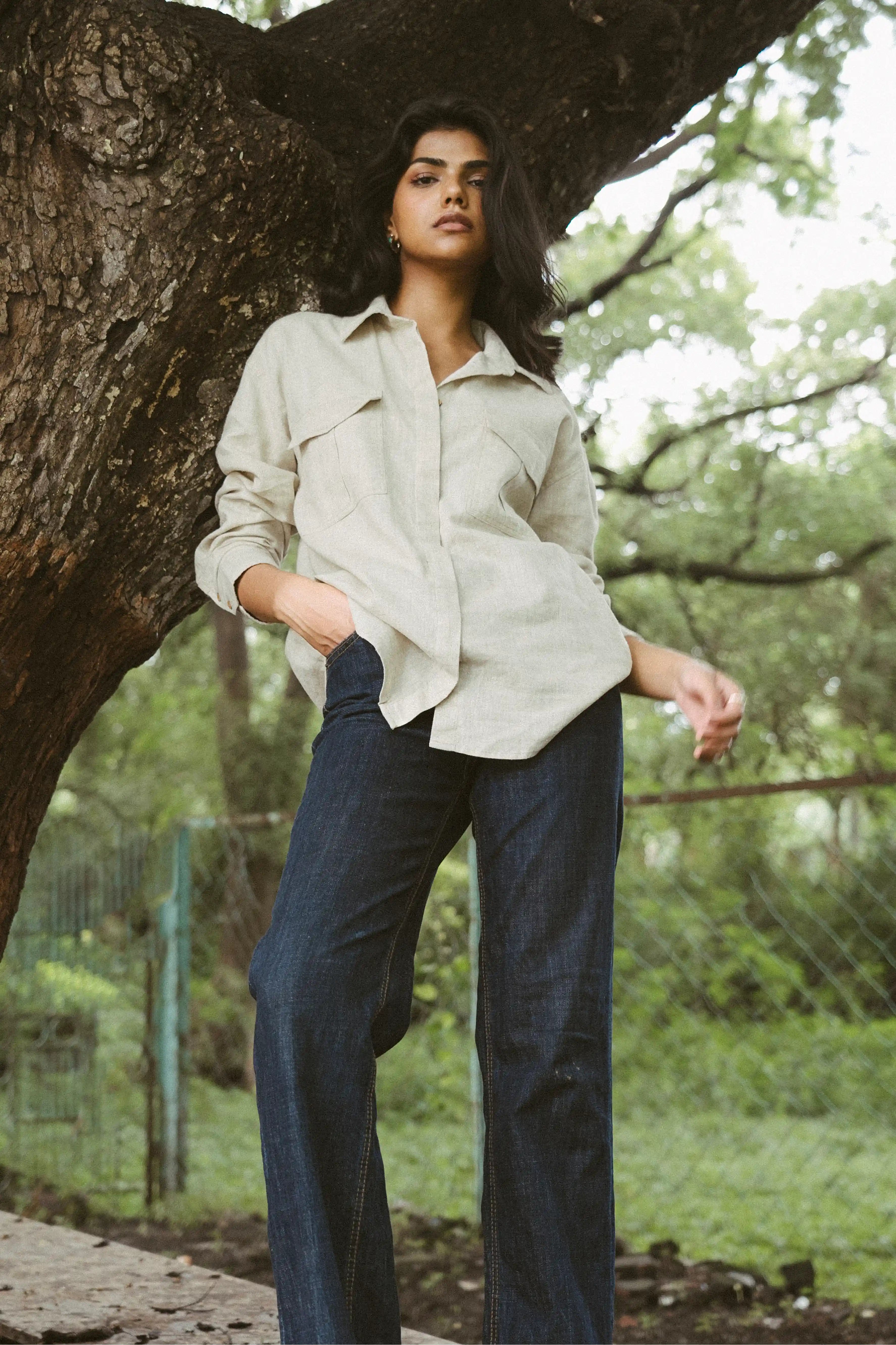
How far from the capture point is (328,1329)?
147cm

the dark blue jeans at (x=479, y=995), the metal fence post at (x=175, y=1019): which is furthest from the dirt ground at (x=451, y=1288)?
the dark blue jeans at (x=479, y=995)

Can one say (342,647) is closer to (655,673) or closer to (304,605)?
(304,605)

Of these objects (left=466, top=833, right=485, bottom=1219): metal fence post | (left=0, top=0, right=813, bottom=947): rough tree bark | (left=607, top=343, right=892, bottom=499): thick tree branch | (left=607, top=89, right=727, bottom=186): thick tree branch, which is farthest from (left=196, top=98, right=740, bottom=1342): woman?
(left=607, top=343, right=892, bottom=499): thick tree branch

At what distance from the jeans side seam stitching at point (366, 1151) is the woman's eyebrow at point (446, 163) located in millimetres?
1216

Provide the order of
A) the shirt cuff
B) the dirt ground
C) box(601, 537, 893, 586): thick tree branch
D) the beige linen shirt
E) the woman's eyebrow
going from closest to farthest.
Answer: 1. the beige linen shirt
2. the shirt cuff
3. the woman's eyebrow
4. the dirt ground
5. box(601, 537, 893, 586): thick tree branch

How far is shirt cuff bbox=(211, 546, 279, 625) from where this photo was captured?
191 centimetres

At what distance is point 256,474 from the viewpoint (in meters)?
2.00

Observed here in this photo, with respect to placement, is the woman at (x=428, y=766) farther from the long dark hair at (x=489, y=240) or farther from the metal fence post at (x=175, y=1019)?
the metal fence post at (x=175, y=1019)

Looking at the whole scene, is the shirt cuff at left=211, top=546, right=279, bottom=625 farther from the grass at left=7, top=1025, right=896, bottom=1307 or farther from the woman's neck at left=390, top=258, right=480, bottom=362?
the grass at left=7, top=1025, right=896, bottom=1307

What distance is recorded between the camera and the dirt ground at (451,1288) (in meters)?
3.65

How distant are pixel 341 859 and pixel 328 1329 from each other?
560 millimetres

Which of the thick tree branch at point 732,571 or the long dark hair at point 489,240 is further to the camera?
the thick tree branch at point 732,571

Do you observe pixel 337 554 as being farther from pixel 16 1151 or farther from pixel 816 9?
pixel 16 1151

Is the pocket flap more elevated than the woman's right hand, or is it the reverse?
the pocket flap
